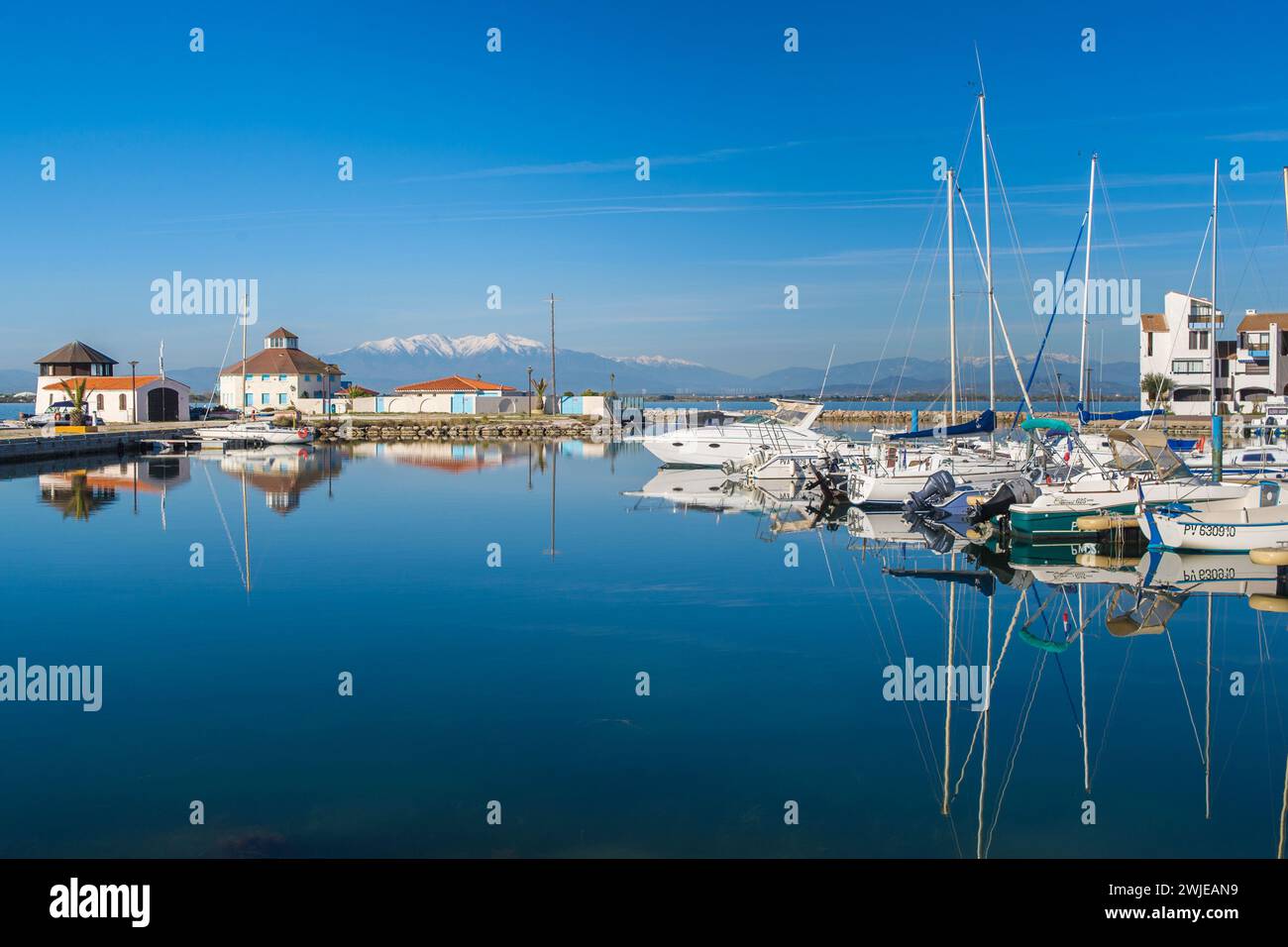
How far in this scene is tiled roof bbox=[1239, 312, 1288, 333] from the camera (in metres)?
72.0

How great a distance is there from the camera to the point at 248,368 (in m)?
99.1

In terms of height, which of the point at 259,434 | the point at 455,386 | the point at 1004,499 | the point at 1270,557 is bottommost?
the point at 1270,557

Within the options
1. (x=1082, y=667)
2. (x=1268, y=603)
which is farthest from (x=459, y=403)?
(x=1082, y=667)

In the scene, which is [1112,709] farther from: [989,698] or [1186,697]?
[989,698]

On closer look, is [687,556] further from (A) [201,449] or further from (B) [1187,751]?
(A) [201,449]

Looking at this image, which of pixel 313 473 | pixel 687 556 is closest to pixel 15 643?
pixel 687 556

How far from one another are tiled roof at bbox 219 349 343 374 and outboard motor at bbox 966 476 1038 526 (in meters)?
78.8

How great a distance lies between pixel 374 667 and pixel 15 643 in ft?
17.0

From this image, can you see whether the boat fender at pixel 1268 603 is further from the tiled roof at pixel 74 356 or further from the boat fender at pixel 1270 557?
the tiled roof at pixel 74 356

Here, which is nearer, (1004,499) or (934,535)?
(1004,499)

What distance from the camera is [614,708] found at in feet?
40.5

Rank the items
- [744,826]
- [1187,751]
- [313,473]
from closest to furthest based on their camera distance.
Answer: [744,826]
[1187,751]
[313,473]

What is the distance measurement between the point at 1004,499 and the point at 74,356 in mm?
73564
